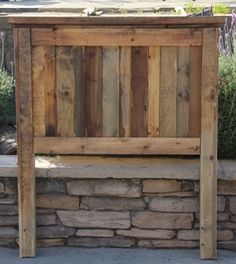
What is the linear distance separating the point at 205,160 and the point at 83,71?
3.17 ft

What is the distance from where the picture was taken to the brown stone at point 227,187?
4520 mm

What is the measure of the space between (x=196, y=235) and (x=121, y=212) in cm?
53

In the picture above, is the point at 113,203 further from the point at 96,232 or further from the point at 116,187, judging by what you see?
the point at 96,232

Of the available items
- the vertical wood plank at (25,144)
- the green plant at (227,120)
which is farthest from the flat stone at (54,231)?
the green plant at (227,120)

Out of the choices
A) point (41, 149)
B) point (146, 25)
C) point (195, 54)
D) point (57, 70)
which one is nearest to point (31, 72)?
point (57, 70)

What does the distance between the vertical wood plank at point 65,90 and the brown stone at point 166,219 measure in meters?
0.74

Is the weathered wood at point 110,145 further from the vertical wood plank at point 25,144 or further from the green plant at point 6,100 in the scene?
the green plant at point 6,100

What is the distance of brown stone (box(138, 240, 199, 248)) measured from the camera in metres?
4.57

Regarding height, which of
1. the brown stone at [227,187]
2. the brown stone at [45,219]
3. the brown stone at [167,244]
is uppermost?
the brown stone at [227,187]

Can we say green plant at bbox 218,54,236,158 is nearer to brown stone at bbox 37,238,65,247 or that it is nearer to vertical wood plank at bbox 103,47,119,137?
vertical wood plank at bbox 103,47,119,137

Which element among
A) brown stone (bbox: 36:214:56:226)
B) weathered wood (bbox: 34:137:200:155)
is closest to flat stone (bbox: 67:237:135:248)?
brown stone (bbox: 36:214:56:226)

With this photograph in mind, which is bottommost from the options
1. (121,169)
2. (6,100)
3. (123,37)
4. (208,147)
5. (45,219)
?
(45,219)

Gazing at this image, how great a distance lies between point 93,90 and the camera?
4.36 metres

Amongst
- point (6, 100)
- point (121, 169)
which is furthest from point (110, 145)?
point (6, 100)
